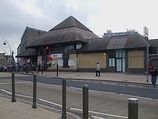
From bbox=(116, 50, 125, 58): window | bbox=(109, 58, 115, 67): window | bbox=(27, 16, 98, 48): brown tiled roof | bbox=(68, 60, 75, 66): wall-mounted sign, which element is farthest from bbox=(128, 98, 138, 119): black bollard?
bbox=(68, 60, 75, 66): wall-mounted sign

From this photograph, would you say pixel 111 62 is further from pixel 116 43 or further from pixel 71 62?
pixel 71 62

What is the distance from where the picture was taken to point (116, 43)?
39125 millimetres

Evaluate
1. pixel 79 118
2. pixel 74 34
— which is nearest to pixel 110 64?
pixel 74 34

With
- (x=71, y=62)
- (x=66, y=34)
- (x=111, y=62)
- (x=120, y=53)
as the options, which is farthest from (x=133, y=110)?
(x=66, y=34)

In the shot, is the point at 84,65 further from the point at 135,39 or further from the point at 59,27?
the point at 59,27

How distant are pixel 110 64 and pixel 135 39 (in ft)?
18.6

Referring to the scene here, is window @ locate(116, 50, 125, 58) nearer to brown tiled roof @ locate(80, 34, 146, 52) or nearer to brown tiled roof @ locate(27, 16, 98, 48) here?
brown tiled roof @ locate(80, 34, 146, 52)

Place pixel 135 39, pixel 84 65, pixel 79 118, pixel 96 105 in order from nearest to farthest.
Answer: pixel 79 118 < pixel 96 105 < pixel 135 39 < pixel 84 65

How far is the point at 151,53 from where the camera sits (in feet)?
119

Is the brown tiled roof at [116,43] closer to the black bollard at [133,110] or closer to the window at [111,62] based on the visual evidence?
the window at [111,62]

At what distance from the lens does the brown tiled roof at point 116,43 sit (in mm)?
36319

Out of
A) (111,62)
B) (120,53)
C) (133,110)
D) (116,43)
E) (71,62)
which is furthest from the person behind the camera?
(71,62)

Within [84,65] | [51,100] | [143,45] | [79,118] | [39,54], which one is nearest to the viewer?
[79,118]

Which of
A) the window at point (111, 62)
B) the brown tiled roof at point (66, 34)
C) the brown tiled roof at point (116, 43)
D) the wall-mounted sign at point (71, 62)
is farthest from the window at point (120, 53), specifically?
the wall-mounted sign at point (71, 62)
